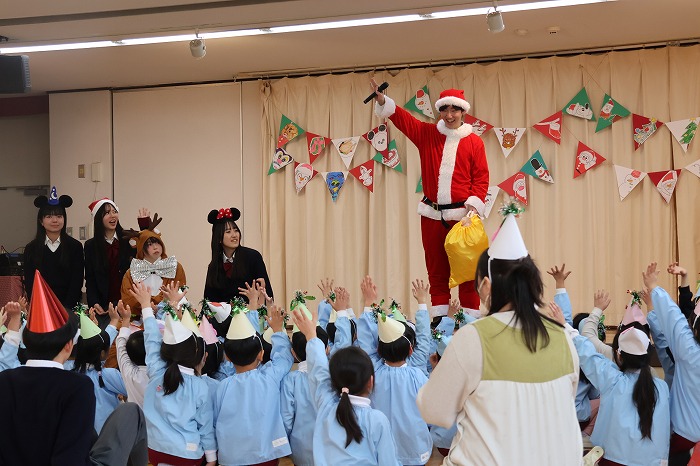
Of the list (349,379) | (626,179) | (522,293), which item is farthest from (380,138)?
(522,293)

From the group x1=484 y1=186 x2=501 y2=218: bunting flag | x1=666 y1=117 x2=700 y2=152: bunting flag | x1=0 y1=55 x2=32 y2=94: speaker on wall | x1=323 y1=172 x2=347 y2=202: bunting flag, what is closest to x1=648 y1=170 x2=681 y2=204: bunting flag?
x1=666 y1=117 x2=700 y2=152: bunting flag

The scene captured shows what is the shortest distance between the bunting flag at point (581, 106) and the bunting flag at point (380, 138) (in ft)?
5.63

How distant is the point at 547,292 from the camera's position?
744 centimetres

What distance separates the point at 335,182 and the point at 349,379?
16.7ft

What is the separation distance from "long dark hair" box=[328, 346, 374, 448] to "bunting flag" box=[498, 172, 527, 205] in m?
4.80

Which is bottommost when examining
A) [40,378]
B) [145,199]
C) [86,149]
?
[40,378]

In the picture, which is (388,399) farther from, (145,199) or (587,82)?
(145,199)

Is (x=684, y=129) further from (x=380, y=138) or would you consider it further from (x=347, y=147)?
(x=347, y=147)

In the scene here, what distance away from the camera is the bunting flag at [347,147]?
7.75 metres

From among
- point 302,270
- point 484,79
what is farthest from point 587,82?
point 302,270

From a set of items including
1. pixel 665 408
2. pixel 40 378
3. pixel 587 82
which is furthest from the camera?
pixel 587 82

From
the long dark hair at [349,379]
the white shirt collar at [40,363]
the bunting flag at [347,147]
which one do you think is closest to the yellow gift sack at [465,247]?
the long dark hair at [349,379]

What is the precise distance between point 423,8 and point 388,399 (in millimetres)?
3357

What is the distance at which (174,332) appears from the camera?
11.2 feet
